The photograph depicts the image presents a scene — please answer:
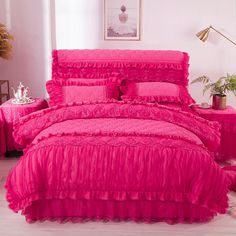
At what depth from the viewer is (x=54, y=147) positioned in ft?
10.9

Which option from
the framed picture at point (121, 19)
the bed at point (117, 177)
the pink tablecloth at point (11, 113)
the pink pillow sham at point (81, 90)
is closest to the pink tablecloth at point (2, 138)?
the pink tablecloth at point (11, 113)

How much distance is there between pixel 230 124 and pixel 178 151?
5.27 ft

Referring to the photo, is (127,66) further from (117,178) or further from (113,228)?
(113,228)

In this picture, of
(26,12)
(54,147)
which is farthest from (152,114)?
(26,12)

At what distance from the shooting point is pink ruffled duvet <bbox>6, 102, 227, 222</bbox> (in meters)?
3.24

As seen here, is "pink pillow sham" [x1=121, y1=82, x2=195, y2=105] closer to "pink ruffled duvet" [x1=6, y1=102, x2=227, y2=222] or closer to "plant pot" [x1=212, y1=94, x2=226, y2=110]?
"plant pot" [x1=212, y1=94, x2=226, y2=110]

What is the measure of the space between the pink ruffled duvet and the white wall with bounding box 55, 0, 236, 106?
2307 mm

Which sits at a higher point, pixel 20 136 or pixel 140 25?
pixel 140 25

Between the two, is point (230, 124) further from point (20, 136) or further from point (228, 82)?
point (20, 136)

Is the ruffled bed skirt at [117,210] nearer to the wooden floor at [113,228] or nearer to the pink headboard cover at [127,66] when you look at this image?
the wooden floor at [113,228]

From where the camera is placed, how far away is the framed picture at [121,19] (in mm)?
5418

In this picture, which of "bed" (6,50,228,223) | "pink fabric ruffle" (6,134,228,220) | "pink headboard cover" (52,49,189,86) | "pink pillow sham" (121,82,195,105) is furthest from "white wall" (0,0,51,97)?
"pink fabric ruffle" (6,134,228,220)

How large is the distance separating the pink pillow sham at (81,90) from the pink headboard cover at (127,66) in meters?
0.23

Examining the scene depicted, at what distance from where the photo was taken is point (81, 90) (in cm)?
466
